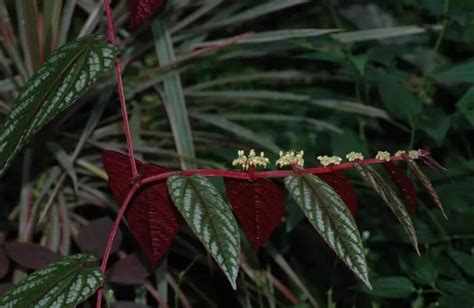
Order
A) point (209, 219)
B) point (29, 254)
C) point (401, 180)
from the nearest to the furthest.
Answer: point (209, 219), point (401, 180), point (29, 254)

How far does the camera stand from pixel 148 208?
3.11ft

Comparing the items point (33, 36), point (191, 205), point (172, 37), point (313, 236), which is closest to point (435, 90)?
point (313, 236)

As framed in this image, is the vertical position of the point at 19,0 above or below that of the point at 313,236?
above

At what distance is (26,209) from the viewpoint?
1.46 metres

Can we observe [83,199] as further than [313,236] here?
No

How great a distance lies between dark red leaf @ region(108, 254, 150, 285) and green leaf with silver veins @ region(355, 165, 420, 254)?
56cm

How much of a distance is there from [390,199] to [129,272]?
59cm

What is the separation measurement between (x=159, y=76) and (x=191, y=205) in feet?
2.71

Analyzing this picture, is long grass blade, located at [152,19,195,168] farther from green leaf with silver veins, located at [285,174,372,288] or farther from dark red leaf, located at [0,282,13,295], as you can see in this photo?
green leaf with silver veins, located at [285,174,372,288]

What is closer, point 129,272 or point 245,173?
point 245,173

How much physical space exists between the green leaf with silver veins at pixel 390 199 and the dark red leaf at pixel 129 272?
0.56 metres

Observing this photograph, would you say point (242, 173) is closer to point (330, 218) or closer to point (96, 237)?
point (330, 218)

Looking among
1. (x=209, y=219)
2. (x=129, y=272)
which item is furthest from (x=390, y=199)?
(x=129, y=272)

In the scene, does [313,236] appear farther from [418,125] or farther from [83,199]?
[83,199]
